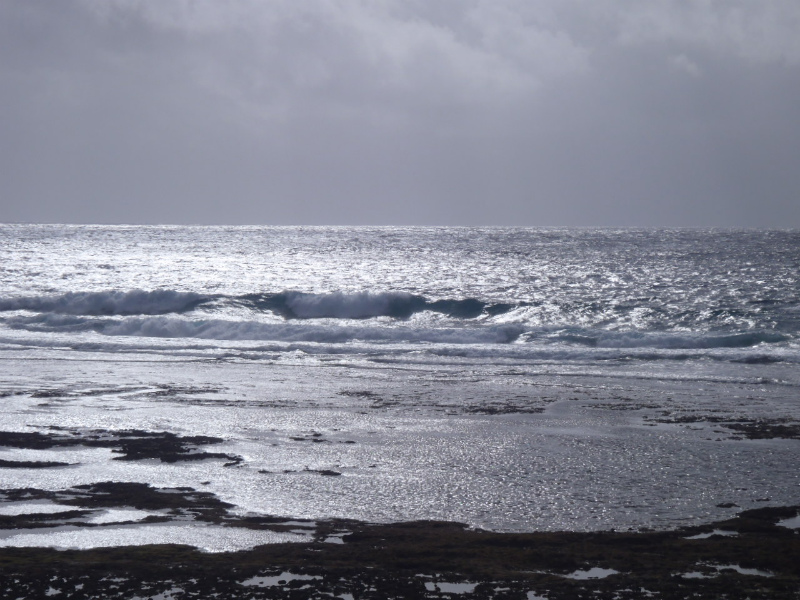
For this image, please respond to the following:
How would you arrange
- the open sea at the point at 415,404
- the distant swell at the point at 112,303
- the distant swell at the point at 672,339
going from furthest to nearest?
1. the distant swell at the point at 112,303
2. the distant swell at the point at 672,339
3. the open sea at the point at 415,404

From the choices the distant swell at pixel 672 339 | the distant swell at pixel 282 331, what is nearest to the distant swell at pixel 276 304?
the distant swell at pixel 282 331

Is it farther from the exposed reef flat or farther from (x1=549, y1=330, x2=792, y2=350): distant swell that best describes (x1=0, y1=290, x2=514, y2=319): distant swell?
the exposed reef flat

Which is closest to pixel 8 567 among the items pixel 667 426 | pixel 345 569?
pixel 345 569

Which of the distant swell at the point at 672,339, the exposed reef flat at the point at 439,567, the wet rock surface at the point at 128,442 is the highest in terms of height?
the exposed reef flat at the point at 439,567

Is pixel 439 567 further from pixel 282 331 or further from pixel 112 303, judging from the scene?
pixel 112 303

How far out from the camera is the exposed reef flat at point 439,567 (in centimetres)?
562

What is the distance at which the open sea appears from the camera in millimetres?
8023

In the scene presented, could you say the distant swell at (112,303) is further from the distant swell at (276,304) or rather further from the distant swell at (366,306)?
the distant swell at (366,306)

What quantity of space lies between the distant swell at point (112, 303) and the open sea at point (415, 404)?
0.12 meters

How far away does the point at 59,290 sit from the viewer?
40.8 meters

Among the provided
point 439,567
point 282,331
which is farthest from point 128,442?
point 282,331

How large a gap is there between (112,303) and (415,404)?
26.2 m

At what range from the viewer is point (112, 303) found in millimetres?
36656

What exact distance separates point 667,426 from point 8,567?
884cm
